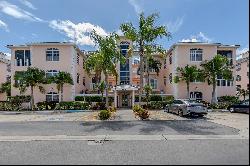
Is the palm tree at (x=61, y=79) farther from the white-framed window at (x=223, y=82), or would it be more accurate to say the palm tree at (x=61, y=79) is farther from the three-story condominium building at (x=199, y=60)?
the white-framed window at (x=223, y=82)

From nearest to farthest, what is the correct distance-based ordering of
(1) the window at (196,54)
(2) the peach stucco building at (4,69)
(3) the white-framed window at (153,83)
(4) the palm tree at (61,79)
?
(4) the palm tree at (61,79) < (1) the window at (196,54) < (2) the peach stucco building at (4,69) < (3) the white-framed window at (153,83)

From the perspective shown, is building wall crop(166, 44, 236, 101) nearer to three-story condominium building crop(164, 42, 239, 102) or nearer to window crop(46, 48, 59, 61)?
three-story condominium building crop(164, 42, 239, 102)

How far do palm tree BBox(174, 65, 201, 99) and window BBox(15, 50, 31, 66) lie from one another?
866 inches

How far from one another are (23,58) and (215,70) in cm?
2787

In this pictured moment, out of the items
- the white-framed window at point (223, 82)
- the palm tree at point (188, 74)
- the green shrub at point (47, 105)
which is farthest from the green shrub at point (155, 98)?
the green shrub at point (47, 105)

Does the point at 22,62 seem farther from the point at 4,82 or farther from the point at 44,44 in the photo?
the point at 4,82

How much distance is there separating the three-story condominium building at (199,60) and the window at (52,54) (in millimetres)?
17591

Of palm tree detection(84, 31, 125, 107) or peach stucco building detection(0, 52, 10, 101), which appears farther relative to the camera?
peach stucco building detection(0, 52, 10, 101)

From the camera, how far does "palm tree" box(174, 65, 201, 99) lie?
37.4 meters

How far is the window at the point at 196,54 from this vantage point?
40312 mm

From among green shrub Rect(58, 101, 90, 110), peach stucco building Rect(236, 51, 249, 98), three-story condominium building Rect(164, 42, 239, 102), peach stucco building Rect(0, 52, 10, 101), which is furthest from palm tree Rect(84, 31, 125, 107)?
peach stucco building Rect(0, 52, 10, 101)

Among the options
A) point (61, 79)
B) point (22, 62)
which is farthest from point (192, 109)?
point (22, 62)

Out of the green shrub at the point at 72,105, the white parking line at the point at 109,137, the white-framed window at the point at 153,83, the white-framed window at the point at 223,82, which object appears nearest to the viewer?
the white parking line at the point at 109,137

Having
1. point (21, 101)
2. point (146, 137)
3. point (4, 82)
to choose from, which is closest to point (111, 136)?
point (146, 137)
